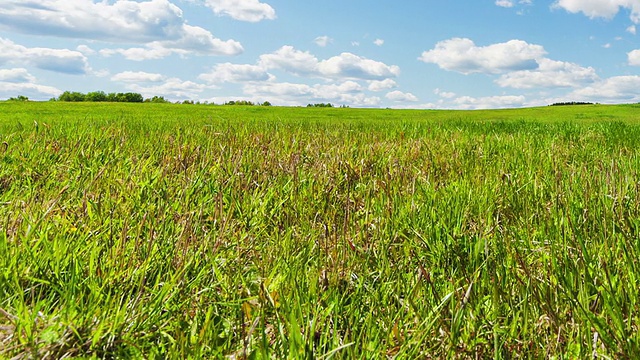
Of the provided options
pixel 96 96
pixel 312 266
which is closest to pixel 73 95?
pixel 96 96

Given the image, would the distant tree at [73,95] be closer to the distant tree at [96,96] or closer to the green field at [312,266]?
the distant tree at [96,96]

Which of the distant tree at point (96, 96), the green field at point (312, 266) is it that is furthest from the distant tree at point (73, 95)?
the green field at point (312, 266)

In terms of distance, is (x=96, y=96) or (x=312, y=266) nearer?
(x=312, y=266)

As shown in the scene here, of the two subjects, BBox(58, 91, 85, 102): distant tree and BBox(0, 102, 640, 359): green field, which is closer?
BBox(0, 102, 640, 359): green field

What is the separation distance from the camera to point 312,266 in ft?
7.04

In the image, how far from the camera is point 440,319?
5.34 feet

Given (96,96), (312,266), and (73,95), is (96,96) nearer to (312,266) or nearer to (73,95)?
(73,95)

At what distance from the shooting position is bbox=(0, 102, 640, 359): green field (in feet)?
5.14

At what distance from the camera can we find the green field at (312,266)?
5.14ft

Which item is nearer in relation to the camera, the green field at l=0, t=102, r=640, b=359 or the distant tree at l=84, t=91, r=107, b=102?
the green field at l=0, t=102, r=640, b=359

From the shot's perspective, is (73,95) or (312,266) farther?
(73,95)

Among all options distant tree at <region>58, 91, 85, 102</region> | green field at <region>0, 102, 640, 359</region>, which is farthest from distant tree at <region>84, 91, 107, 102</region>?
green field at <region>0, 102, 640, 359</region>

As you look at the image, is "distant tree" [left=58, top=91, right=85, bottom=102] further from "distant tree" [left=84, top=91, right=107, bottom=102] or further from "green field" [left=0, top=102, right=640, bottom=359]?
"green field" [left=0, top=102, right=640, bottom=359]

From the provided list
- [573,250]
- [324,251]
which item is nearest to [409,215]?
[324,251]
